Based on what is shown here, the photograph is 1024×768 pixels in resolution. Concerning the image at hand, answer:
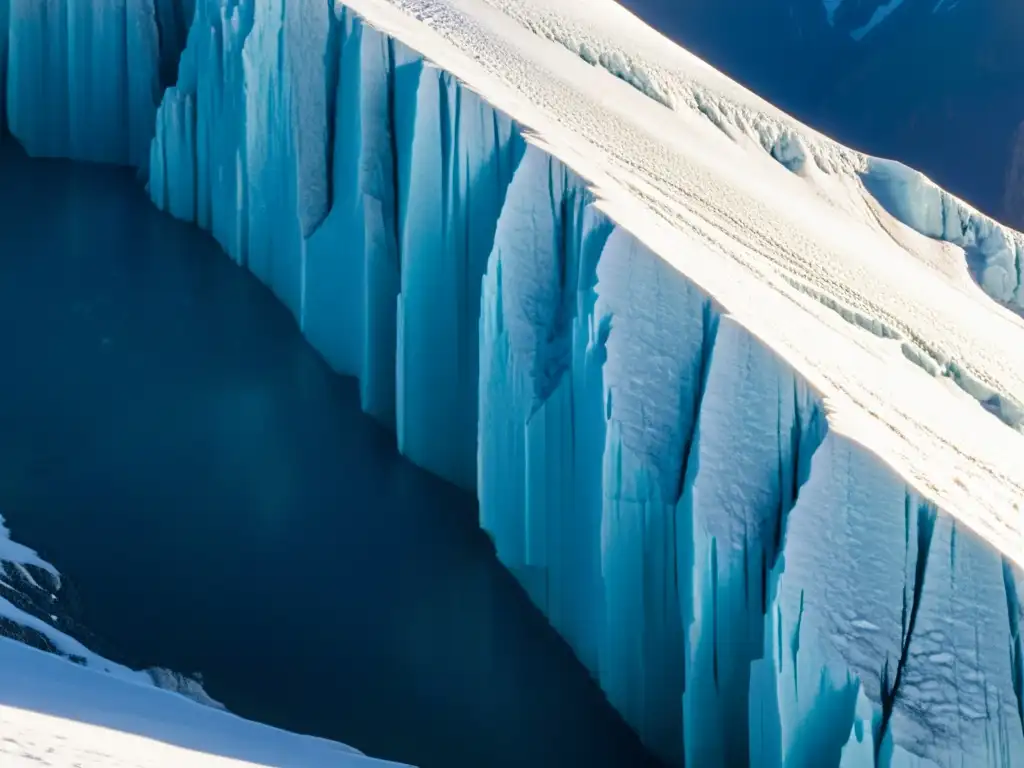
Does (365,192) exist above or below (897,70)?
above

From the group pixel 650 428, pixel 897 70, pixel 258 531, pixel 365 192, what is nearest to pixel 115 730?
pixel 650 428

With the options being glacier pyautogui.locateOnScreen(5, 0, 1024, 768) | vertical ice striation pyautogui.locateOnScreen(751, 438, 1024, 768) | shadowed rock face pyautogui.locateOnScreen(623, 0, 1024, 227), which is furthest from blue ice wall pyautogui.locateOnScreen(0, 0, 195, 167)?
shadowed rock face pyautogui.locateOnScreen(623, 0, 1024, 227)

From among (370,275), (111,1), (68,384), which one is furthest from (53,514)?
(111,1)

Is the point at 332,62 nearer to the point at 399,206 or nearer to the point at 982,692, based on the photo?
the point at 399,206

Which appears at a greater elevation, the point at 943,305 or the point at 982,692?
the point at 982,692

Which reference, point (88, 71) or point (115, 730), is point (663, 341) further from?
point (88, 71)

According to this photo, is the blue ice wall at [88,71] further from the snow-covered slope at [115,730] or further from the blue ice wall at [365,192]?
the snow-covered slope at [115,730]
